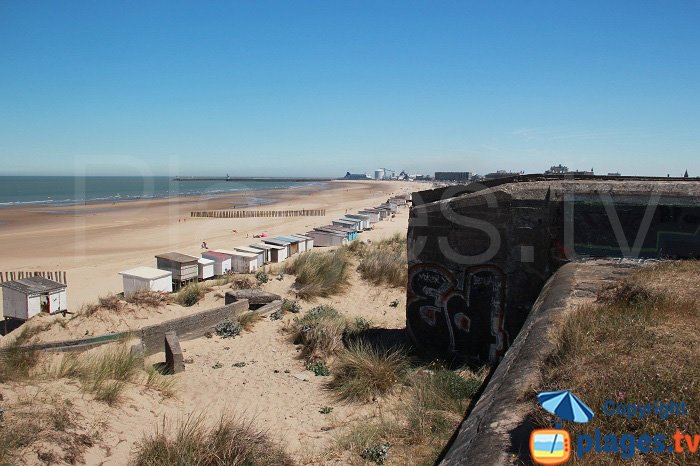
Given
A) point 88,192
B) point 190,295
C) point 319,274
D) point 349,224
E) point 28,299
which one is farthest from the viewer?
point 88,192

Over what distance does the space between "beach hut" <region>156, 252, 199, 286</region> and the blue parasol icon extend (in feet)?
46.1

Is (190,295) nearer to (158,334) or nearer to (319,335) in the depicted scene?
(158,334)

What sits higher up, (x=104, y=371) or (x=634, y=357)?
(x=634, y=357)

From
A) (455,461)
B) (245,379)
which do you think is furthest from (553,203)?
(245,379)

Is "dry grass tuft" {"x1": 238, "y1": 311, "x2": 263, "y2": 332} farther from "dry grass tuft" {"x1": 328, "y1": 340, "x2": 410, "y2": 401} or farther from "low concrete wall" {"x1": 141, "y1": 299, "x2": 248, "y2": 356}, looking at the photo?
"dry grass tuft" {"x1": 328, "y1": 340, "x2": 410, "y2": 401}

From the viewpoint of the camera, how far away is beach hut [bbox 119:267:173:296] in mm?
13422

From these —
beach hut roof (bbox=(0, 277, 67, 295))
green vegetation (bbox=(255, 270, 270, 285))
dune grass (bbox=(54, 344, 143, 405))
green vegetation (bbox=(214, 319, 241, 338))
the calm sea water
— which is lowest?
green vegetation (bbox=(214, 319, 241, 338))

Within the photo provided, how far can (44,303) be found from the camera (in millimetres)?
12250

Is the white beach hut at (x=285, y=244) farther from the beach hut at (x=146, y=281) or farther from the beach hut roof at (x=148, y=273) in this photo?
the beach hut at (x=146, y=281)

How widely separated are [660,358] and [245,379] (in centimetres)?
688

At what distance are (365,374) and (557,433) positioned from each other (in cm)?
502

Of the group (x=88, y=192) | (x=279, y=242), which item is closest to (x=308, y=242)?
(x=279, y=242)

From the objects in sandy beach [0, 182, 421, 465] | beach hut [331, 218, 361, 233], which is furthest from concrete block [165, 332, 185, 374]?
beach hut [331, 218, 361, 233]

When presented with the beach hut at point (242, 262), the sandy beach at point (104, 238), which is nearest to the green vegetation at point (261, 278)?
the beach hut at point (242, 262)
